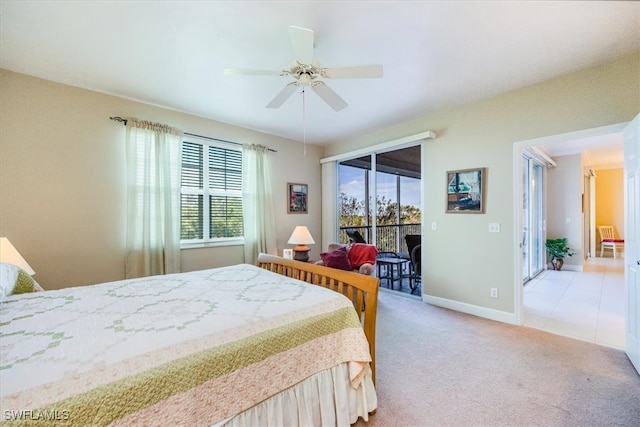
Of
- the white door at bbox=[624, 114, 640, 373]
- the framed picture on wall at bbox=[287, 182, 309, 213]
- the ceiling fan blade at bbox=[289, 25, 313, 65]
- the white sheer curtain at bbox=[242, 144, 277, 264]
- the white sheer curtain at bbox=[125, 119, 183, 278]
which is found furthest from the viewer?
the framed picture on wall at bbox=[287, 182, 309, 213]

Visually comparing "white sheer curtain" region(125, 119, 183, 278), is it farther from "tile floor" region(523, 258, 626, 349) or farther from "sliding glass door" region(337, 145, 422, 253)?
"tile floor" region(523, 258, 626, 349)

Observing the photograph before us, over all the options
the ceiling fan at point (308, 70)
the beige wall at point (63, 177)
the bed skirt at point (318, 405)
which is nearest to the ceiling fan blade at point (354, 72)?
the ceiling fan at point (308, 70)

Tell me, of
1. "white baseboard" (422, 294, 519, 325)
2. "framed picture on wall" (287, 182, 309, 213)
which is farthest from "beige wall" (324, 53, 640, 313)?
"framed picture on wall" (287, 182, 309, 213)

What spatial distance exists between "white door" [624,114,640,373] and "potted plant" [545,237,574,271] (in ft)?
13.2

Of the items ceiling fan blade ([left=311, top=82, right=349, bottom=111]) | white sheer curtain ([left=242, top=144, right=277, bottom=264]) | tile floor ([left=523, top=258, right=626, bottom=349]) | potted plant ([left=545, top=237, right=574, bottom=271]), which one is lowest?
tile floor ([left=523, top=258, right=626, bottom=349])

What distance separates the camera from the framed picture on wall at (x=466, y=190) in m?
3.33

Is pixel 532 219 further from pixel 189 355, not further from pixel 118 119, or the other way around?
pixel 118 119

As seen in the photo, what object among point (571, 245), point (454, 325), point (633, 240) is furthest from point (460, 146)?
point (571, 245)

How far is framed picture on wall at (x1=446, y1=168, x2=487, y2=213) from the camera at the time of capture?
3326mm

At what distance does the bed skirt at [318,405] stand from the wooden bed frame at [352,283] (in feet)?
0.77

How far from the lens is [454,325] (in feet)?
10.0

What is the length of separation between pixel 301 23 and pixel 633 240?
3143 millimetres

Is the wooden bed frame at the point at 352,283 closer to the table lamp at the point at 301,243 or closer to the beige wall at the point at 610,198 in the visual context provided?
the table lamp at the point at 301,243

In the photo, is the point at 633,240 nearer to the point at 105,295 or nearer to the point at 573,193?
the point at 105,295
